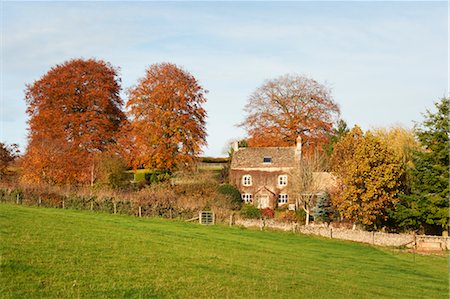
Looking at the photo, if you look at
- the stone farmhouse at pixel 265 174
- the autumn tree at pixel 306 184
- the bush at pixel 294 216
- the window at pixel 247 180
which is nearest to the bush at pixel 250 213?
the bush at pixel 294 216

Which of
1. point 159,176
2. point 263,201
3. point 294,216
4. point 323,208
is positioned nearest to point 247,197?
point 263,201

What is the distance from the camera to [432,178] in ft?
120

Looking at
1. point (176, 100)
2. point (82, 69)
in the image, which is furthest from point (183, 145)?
point (82, 69)

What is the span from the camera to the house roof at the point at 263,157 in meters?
54.6

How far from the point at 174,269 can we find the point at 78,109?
1775 inches

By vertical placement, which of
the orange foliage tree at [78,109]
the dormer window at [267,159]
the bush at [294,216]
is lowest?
the bush at [294,216]

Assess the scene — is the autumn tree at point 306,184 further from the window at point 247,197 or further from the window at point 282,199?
the window at point 247,197

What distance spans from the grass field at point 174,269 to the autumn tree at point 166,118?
2532cm

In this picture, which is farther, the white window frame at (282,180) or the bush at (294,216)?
the white window frame at (282,180)

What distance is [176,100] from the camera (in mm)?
50906

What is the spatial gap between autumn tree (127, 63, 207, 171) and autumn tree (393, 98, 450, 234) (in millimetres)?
20091

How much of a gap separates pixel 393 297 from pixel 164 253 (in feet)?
23.2

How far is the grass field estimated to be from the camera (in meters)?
12.4

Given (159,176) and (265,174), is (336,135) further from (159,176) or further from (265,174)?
(159,176)
